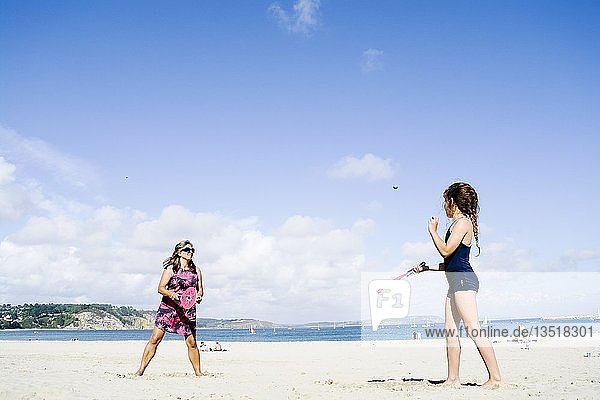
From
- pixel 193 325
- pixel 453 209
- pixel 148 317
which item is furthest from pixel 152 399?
pixel 148 317

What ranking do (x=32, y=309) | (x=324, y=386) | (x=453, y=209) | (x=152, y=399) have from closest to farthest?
(x=152, y=399), (x=453, y=209), (x=324, y=386), (x=32, y=309)

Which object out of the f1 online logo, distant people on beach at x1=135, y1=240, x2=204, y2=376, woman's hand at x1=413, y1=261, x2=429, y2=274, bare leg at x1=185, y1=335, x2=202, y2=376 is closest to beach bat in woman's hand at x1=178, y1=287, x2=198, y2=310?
distant people on beach at x1=135, y1=240, x2=204, y2=376

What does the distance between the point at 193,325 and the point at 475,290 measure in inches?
159

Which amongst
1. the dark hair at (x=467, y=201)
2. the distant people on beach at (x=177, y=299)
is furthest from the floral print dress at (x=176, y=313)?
the dark hair at (x=467, y=201)

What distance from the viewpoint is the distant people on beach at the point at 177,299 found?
8.48 metres

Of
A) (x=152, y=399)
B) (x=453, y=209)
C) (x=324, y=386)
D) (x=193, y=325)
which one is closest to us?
(x=152, y=399)

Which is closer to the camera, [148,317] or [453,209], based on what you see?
[453,209]

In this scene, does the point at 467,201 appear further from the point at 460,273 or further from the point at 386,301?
the point at 386,301

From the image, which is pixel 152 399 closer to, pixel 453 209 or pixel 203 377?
pixel 203 377

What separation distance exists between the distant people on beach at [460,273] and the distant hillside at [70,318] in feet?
574

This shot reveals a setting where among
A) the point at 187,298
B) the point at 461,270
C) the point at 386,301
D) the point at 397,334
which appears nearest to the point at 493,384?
the point at 461,270

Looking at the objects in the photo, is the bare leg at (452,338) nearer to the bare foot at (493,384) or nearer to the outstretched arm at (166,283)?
the bare foot at (493,384)

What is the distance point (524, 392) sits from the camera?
6539 millimetres

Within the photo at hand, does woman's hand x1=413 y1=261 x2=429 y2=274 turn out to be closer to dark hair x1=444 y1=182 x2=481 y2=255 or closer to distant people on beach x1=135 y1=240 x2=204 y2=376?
dark hair x1=444 y1=182 x2=481 y2=255
